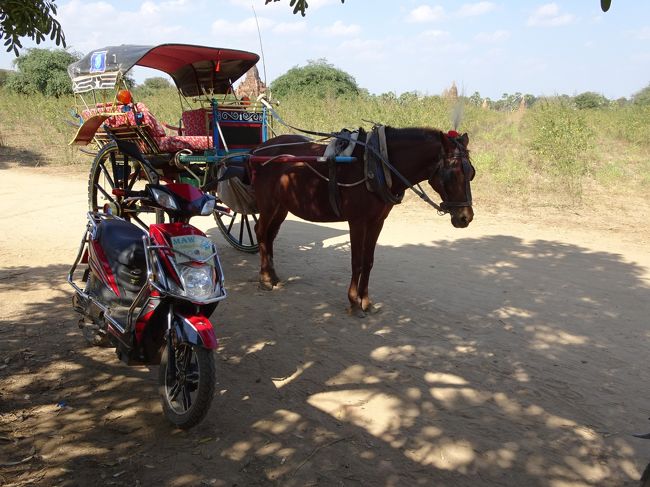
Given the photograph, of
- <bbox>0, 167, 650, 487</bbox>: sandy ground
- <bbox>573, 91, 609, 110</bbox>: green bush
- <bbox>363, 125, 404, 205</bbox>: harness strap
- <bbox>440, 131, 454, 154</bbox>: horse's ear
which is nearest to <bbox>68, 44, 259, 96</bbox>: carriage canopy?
<bbox>0, 167, 650, 487</bbox>: sandy ground

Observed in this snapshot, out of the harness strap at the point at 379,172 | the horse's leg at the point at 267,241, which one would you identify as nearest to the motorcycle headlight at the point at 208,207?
the harness strap at the point at 379,172

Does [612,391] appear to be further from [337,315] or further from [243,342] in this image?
[243,342]

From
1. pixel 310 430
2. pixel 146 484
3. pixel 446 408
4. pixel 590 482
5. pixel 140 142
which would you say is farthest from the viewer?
pixel 140 142

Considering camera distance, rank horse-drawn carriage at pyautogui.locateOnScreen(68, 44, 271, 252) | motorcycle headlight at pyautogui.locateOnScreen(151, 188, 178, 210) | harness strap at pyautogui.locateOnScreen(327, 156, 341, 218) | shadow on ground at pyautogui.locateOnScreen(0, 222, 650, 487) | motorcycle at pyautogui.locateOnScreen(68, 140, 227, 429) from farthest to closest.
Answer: horse-drawn carriage at pyautogui.locateOnScreen(68, 44, 271, 252) → harness strap at pyautogui.locateOnScreen(327, 156, 341, 218) → motorcycle headlight at pyautogui.locateOnScreen(151, 188, 178, 210) → motorcycle at pyautogui.locateOnScreen(68, 140, 227, 429) → shadow on ground at pyautogui.locateOnScreen(0, 222, 650, 487)

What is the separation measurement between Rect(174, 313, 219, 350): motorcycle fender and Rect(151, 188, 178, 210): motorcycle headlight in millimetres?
616

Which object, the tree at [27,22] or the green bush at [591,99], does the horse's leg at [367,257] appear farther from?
the green bush at [591,99]

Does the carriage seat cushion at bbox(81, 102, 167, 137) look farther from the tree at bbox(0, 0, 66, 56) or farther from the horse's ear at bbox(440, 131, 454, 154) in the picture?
the horse's ear at bbox(440, 131, 454, 154)

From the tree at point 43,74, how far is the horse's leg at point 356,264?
83.3 ft

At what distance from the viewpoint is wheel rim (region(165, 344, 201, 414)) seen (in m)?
2.95

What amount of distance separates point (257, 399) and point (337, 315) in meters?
1.77

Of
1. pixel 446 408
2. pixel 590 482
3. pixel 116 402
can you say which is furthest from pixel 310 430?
pixel 590 482

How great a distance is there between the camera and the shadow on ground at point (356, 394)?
274 cm

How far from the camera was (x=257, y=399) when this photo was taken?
3408 millimetres

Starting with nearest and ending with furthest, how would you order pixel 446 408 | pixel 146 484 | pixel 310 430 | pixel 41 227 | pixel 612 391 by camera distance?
pixel 146 484 → pixel 310 430 → pixel 446 408 → pixel 612 391 → pixel 41 227
